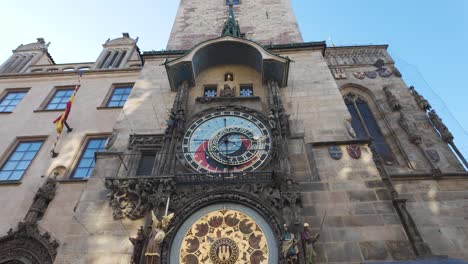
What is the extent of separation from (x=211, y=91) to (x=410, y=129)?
25.3 feet

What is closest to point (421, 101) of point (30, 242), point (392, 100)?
point (392, 100)

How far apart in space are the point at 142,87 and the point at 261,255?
791 cm

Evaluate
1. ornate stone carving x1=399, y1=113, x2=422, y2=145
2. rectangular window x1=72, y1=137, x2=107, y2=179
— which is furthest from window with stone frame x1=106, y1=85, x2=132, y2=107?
ornate stone carving x1=399, y1=113, x2=422, y2=145

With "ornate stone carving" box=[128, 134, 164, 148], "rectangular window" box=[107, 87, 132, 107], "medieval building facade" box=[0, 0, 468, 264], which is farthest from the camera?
"rectangular window" box=[107, 87, 132, 107]

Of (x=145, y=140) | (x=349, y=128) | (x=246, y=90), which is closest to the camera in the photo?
(x=349, y=128)

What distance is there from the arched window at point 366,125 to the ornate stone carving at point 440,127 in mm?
1912

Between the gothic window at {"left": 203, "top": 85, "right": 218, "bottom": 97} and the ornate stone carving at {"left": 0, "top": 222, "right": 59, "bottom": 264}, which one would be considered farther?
the gothic window at {"left": 203, "top": 85, "right": 218, "bottom": 97}

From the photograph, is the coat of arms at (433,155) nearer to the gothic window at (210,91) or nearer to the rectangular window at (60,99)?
the gothic window at (210,91)

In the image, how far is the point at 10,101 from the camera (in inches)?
567

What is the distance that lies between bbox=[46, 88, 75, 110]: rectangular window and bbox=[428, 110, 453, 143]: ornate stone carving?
15.9m

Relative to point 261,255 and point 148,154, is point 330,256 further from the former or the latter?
point 148,154

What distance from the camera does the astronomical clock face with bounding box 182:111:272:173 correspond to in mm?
8070

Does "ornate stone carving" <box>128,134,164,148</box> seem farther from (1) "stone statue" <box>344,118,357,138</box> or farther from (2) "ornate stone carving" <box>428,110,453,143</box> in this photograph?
(2) "ornate stone carving" <box>428,110,453,143</box>

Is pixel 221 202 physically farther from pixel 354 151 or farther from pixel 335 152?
pixel 354 151
